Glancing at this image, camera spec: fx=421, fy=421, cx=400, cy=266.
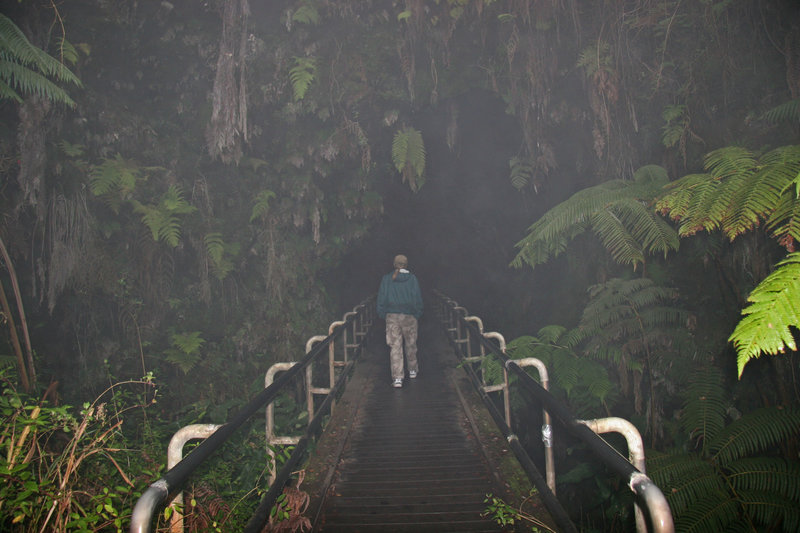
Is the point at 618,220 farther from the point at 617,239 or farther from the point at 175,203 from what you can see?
the point at 175,203

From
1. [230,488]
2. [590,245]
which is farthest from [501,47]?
[230,488]

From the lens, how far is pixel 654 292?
159 inches

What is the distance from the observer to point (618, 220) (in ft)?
10.7

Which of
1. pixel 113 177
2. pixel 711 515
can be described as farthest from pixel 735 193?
pixel 113 177

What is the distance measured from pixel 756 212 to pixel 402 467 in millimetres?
3219

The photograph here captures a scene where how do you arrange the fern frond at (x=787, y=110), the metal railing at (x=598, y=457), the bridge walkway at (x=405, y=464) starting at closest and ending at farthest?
1. the metal railing at (x=598, y=457)
2. the bridge walkway at (x=405, y=464)
3. the fern frond at (x=787, y=110)

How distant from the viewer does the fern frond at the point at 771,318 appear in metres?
1.39

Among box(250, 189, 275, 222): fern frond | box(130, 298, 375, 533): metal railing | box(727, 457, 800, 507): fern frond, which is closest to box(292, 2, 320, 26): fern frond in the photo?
box(250, 189, 275, 222): fern frond

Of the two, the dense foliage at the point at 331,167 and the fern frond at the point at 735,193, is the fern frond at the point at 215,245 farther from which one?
the fern frond at the point at 735,193

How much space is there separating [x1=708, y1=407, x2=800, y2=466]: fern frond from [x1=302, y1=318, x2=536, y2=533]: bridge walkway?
1.57 meters

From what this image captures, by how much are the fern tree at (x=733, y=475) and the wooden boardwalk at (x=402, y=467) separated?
1.23 m

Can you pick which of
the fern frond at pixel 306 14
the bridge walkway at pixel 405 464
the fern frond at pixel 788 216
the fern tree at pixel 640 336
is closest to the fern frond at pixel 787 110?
the fern frond at pixel 788 216

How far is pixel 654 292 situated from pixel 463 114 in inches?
253

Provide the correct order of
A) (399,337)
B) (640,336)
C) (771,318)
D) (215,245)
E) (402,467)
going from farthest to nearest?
(215,245) < (399,337) < (640,336) < (402,467) < (771,318)
